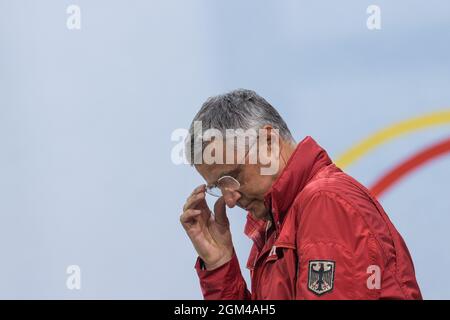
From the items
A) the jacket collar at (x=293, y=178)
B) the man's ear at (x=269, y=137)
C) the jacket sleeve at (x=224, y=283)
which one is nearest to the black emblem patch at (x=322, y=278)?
the jacket collar at (x=293, y=178)

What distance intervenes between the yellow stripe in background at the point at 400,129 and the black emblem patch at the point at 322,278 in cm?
128

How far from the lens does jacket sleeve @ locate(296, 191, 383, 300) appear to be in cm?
120

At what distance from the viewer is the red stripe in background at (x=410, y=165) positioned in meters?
2.38

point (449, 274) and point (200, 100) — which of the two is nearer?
point (449, 274)

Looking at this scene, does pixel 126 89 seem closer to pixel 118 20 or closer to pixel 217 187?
pixel 118 20

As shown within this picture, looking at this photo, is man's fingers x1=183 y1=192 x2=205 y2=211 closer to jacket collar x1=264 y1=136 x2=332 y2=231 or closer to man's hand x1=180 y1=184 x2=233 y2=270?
man's hand x1=180 y1=184 x2=233 y2=270

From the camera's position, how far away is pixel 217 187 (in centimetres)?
152

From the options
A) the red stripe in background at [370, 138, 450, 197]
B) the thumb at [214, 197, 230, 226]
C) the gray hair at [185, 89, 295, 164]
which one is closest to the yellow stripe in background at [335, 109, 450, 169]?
the red stripe in background at [370, 138, 450, 197]

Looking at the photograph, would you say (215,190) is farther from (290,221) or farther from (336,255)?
(336,255)

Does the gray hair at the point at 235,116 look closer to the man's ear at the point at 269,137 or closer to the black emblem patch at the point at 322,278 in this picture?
the man's ear at the point at 269,137

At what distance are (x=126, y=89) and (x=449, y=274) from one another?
1224 mm

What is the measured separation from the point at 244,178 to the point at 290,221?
0.62 ft

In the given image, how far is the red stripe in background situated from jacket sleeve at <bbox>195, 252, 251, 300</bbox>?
2.88ft
